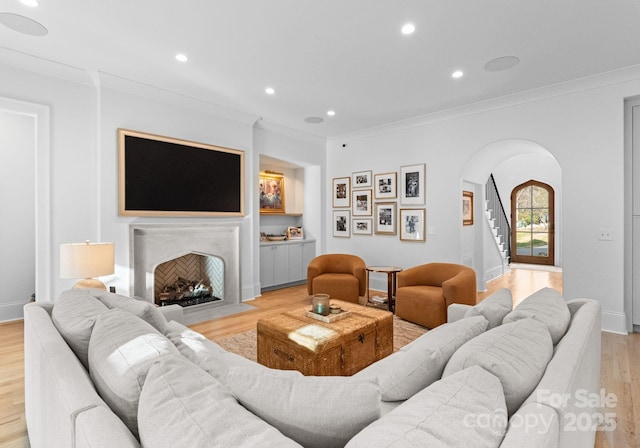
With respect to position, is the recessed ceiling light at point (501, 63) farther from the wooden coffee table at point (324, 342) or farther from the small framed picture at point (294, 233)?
the small framed picture at point (294, 233)

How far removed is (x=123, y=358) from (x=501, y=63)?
166 inches

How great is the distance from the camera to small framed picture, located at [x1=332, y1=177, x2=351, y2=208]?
6.59 metres

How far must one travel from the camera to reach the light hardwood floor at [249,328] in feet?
6.64

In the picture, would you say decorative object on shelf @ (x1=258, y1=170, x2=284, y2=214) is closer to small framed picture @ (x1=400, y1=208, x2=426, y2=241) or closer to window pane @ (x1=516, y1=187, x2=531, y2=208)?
small framed picture @ (x1=400, y1=208, x2=426, y2=241)

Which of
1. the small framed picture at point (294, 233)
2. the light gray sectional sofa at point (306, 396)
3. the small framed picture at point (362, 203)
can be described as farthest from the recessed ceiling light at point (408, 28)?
the small framed picture at point (294, 233)

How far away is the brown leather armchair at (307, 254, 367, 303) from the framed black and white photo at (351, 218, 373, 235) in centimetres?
110

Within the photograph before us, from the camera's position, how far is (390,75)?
12.8ft

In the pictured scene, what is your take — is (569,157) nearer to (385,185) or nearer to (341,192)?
(385,185)

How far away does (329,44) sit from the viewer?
321 centimetres

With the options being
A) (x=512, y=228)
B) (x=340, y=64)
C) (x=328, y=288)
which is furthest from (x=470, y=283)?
(x=512, y=228)

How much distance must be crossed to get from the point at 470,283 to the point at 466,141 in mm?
2292

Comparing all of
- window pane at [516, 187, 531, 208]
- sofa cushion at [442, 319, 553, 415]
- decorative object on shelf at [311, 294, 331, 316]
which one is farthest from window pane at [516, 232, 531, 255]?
sofa cushion at [442, 319, 553, 415]

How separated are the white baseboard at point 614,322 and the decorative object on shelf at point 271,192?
215 inches

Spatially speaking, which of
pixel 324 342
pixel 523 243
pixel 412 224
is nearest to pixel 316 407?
pixel 324 342
